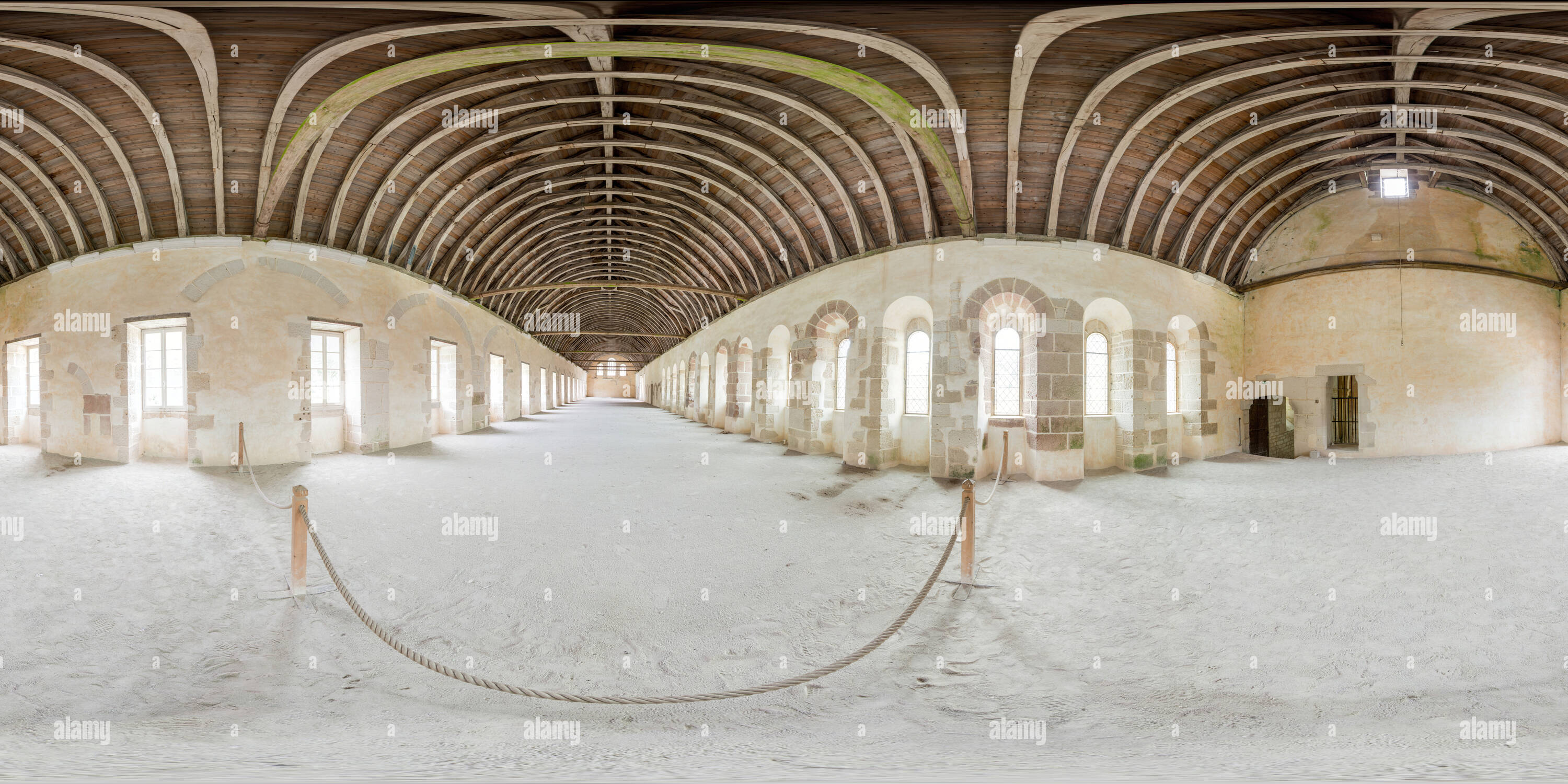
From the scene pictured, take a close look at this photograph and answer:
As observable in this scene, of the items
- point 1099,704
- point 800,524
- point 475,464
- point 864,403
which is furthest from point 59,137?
point 1099,704

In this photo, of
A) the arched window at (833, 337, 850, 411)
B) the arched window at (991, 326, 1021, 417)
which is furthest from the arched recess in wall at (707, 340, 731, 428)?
the arched window at (991, 326, 1021, 417)

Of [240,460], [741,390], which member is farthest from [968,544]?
[741,390]

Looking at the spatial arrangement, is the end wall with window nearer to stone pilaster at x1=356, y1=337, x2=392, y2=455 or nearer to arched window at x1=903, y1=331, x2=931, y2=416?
arched window at x1=903, y1=331, x2=931, y2=416

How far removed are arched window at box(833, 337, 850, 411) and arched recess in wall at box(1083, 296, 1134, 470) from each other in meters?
4.75

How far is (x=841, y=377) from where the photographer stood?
512 inches

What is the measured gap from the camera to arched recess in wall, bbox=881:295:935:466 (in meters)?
10.8

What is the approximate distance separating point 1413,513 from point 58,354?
21.4 m

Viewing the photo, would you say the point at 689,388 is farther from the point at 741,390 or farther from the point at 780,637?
the point at 780,637

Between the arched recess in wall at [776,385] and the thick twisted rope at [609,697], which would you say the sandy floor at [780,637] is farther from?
the arched recess in wall at [776,385]

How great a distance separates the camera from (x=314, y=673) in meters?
3.80

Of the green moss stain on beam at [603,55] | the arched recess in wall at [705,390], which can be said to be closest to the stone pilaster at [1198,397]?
the green moss stain on beam at [603,55]

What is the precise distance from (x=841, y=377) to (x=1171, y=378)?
685 centimetres

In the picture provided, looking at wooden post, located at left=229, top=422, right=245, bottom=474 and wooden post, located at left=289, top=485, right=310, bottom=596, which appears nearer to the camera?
wooden post, located at left=289, top=485, right=310, bottom=596

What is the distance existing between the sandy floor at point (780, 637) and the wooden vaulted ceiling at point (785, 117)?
440 centimetres
